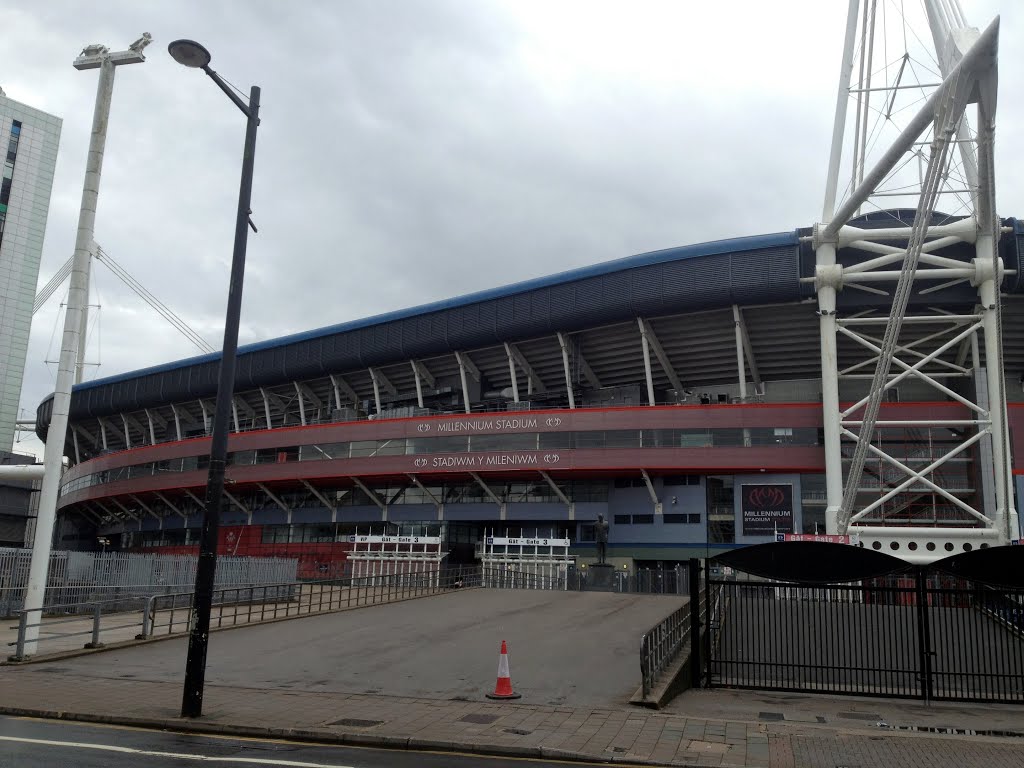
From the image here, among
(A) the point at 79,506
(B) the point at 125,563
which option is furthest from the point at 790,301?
(A) the point at 79,506

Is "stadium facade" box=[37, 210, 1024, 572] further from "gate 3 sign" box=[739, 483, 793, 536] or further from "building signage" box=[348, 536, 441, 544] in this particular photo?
"building signage" box=[348, 536, 441, 544]

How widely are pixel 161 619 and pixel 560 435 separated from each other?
28.1 metres

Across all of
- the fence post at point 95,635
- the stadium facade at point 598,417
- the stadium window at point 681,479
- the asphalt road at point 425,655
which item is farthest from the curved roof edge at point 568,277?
the fence post at point 95,635

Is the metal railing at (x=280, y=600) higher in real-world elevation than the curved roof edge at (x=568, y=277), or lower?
lower

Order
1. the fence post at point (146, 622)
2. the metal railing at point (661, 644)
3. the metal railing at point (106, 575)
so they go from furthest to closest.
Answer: the metal railing at point (106, 575), the fence post at point (146, 622), the metal railing at point (661, 644)

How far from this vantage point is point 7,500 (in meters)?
93.1

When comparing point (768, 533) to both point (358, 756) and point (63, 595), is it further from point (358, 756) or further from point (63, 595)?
point (358, 756)

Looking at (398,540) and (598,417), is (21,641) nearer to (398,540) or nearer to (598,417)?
(598,417)

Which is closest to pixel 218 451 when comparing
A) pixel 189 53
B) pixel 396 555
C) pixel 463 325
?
pixel 189 53

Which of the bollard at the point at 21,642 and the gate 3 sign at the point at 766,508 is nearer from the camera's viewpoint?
the bollard at the point at 21,642

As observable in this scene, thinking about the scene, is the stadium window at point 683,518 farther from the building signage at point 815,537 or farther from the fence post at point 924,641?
the fence post at point 924,641

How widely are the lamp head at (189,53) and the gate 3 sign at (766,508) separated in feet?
134

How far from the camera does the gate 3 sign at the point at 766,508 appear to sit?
47.0 meters

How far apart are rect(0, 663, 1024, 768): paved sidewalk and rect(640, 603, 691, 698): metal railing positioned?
661 mm
